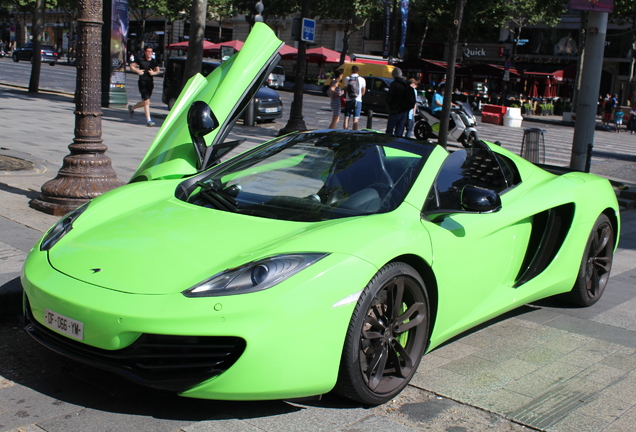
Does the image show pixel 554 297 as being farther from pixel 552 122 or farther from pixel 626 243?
pixel 552 122

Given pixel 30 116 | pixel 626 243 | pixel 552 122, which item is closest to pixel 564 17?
pixel 552 122

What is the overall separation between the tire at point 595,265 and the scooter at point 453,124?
516 inches

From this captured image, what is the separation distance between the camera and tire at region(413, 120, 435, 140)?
18750mm

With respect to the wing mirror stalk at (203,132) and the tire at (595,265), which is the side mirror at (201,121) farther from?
the tire at (595,265)

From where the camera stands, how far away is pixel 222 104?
5.02m

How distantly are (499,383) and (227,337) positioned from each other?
1.59 metres

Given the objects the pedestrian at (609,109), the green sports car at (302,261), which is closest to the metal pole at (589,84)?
the green sports car at (302,261)

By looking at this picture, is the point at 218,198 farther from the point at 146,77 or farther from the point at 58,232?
the point at 146,77

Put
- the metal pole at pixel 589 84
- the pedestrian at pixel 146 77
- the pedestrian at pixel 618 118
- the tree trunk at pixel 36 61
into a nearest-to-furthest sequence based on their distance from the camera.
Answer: the metal pole at pixel 589 84 → the pedestrian at pixel 146 77 → the tree trunk at pixel 36 61 → the pedestrian at pixel 618 118

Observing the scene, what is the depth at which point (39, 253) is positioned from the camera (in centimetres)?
339

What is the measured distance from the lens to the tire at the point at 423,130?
61.5ft

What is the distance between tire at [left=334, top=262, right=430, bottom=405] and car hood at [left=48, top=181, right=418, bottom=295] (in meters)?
0.23

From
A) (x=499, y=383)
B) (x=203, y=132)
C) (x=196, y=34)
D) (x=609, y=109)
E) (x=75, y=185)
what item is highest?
(x=196, y=34)

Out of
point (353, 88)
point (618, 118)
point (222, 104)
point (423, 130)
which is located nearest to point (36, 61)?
point (353, 88)
